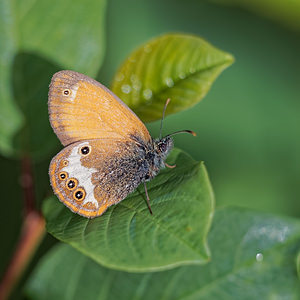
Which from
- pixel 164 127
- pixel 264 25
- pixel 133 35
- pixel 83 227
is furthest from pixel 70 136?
pixel 264 25

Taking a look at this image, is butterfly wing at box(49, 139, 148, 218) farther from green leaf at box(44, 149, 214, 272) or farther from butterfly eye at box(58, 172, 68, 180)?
green leaf at box(44, 149, 214, 272)

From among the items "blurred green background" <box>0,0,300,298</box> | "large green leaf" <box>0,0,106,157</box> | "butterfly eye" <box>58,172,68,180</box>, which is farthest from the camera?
"blurred green background" <box>0,0,300,298</box>

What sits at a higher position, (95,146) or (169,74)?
(169,74)

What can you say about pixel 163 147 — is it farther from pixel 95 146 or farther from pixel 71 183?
pixel 71 183

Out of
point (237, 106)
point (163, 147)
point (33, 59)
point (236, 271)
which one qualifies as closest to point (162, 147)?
point (163, 147)

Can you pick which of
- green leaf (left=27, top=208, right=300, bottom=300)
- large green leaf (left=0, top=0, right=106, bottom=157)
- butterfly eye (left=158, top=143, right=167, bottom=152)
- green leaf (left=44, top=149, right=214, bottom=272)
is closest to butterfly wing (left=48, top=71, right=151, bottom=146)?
butterfly eye (left=158, top=143, right=167, bottom=152)

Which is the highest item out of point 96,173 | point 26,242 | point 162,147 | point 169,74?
point 169,74

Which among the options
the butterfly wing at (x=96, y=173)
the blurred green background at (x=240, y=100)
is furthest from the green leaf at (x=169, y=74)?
the blurred green background at (x=240, y=100)

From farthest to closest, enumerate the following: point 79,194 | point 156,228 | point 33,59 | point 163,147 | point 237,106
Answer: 1. point 237,106
2. point 33,59
3. point 163,147
4. point 79,194
5. point 156,228

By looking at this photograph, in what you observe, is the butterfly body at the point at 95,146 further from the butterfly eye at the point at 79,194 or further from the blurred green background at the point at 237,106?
the blurred green background at the point at 237,106
